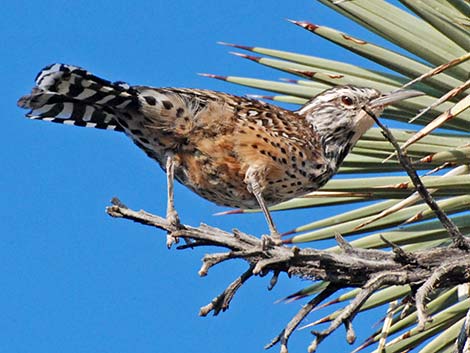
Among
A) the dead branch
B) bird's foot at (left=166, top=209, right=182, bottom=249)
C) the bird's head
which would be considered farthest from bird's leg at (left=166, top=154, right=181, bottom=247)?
the bird's head

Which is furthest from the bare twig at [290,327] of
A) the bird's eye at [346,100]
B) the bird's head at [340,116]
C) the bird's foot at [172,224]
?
the bird's eye at [346,100]

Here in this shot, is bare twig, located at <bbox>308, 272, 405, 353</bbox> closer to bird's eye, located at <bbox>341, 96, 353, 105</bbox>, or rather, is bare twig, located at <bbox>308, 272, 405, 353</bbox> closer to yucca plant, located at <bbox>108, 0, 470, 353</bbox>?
yucca plant, located at <bbox>108, 0, 470, 353</bbox>

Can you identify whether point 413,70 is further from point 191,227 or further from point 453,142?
point 191,227

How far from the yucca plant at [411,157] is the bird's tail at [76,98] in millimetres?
601

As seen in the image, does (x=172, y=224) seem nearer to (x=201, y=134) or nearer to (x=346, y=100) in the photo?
(x=201, y=134)

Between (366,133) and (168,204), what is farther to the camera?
(366,133)

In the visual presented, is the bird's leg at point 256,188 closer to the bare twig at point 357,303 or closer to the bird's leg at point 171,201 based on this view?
the bird's leg at point 171,201

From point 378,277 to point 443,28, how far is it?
4.16 ft

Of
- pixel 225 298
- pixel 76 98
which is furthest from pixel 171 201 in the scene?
pixel 225 298

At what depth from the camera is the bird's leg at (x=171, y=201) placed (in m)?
2.84

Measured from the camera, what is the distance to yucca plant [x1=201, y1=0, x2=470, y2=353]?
3549 millimetres

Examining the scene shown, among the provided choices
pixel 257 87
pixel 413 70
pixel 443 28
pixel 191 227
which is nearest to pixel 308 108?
pixel 257 87

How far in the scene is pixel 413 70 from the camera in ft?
12.4

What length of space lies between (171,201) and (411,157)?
3.31 feet
